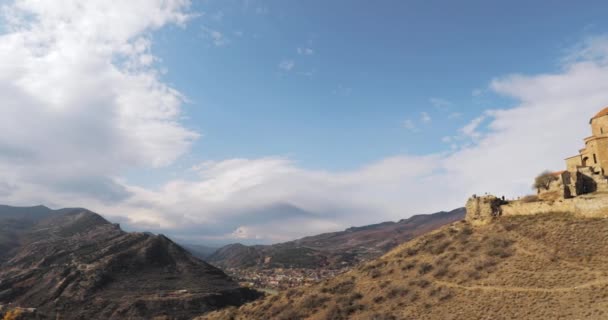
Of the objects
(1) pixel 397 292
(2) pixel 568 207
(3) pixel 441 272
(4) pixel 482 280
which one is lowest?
(1) pixel 397 292

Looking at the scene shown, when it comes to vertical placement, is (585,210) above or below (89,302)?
above

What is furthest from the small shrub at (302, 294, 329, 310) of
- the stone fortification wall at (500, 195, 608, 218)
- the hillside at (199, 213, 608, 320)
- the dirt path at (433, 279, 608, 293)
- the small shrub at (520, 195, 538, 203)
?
the small shrub at (520, 195, 538, 203)

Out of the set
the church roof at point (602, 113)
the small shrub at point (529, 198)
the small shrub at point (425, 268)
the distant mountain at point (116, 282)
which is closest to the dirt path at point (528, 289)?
the small shrub at point (425, 268)

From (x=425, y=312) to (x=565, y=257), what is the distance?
14396mm

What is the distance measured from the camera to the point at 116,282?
111m

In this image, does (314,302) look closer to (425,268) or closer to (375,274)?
(375,274)

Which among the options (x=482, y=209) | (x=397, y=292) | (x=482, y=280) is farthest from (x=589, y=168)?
(x=397, y=292)

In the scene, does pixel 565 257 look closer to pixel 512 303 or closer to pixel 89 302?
pixel 512 303

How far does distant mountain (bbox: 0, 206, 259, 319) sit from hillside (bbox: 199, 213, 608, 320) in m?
51.9

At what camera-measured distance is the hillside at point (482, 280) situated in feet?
102

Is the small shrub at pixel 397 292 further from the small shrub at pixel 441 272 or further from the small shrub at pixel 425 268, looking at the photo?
the small shrub at pixel 425 268

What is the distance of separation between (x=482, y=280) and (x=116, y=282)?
106602 millimetres

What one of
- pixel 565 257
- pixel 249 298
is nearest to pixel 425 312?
pixel 565 257

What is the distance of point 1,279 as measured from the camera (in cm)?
12188
